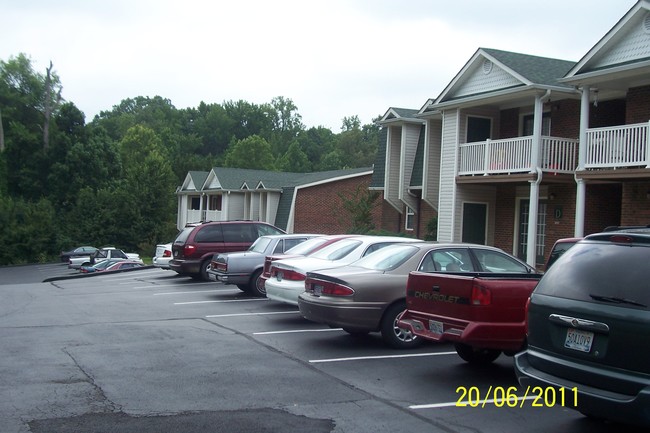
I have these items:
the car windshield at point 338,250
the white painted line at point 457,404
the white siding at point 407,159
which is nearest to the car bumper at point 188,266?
the car windshield at point 338,250

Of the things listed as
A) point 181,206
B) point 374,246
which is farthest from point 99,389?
point 181,206

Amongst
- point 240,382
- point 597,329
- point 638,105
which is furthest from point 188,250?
point 597,329

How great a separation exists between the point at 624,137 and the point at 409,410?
1230 cm

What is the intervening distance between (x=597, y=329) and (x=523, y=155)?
15.1 m

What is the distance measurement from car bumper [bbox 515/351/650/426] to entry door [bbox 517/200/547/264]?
52.5ft

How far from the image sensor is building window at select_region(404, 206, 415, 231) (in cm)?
2837

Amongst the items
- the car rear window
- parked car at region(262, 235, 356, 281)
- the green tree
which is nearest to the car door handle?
the car rear window

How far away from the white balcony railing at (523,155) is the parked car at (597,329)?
555 inches

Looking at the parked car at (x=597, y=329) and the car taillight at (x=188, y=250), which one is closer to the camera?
the parked car at (x=597, y=329)

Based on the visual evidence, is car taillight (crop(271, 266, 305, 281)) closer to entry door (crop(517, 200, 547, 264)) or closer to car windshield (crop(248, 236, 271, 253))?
car windshield (crop(248, 236, 271, 253))

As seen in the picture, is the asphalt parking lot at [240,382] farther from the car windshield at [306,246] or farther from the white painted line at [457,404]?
the car windshield at [306,246]

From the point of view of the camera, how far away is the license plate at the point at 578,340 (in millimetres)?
5487

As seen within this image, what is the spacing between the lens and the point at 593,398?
528 centimetres

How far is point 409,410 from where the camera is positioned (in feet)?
22.4
